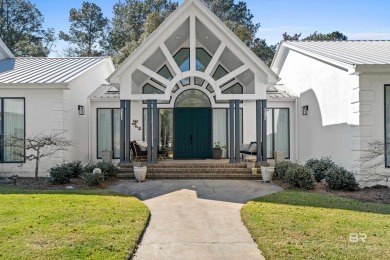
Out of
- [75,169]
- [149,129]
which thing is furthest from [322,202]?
[75,169]

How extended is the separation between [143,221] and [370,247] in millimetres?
4142

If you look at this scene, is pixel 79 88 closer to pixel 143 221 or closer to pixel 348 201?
pixel 143 221

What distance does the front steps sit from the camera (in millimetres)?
13008

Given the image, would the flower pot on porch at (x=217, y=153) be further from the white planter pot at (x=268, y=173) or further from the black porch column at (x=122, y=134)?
the black porch column at (x=122, y=134)

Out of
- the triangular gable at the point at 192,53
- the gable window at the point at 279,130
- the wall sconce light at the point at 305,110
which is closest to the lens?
the triangular gable at the point at 192,53

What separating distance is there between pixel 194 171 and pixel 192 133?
12.9 feet

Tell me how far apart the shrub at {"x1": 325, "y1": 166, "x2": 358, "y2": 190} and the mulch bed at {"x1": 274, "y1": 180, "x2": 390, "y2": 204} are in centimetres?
23

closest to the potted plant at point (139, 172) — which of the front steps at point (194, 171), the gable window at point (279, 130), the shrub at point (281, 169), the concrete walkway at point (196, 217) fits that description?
the concrete walkway at point (196, 217)

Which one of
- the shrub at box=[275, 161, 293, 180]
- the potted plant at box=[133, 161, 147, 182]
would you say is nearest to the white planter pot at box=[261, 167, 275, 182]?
the shrub at box=[275, 161, 293, 180]

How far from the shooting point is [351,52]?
14.1 meters

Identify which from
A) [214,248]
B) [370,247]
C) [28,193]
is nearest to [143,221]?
[214,248]

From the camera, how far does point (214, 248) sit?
18.4 ft

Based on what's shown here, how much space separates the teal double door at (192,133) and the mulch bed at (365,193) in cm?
590

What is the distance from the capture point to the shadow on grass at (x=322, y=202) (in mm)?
8234
